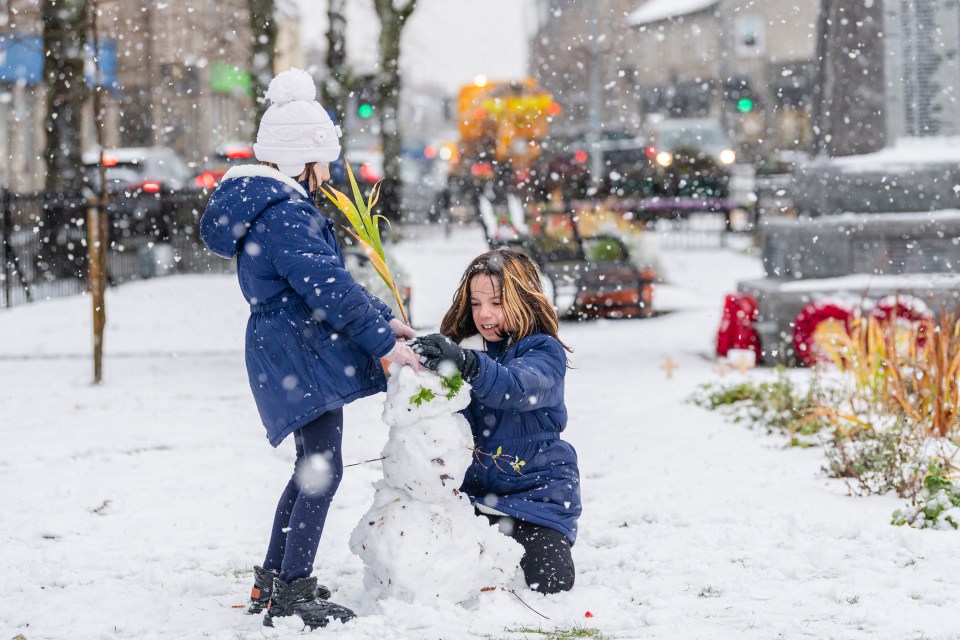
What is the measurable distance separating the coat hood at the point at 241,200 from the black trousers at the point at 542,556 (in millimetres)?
1344

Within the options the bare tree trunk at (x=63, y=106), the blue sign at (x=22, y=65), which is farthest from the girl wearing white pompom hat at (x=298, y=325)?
the blue sign at (x=22, y=65)

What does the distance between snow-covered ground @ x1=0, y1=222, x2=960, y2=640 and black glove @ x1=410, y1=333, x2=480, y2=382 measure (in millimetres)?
764

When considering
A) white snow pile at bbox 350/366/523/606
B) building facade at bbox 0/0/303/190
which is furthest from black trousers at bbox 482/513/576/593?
building facade at bbox 0/0/303/190

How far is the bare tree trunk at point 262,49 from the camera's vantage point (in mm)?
14359

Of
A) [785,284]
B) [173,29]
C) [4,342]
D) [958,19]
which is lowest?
[4,342]

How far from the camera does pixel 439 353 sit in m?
3.79

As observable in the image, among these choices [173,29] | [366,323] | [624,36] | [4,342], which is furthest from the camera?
[624,36]

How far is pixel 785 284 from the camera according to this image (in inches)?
380

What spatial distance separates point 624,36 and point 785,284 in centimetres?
4914

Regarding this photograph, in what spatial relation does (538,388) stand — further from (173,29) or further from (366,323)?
(173,29)

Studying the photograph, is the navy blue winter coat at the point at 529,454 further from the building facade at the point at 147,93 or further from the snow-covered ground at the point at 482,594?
the building facade at the point at 147,93

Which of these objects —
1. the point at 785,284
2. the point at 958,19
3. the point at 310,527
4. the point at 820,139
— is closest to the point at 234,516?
the point at 310,527

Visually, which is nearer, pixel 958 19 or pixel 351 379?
pixel 351 379

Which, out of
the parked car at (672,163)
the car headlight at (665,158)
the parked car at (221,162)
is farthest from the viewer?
the car headlight at (665,158)
